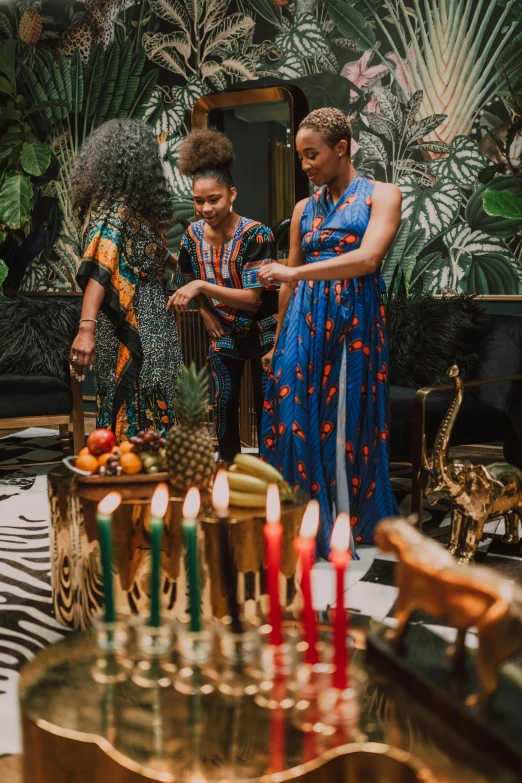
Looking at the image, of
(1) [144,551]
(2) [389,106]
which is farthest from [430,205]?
(1) [144,551]

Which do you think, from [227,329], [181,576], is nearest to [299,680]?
[181,576]

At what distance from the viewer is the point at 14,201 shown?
617cm

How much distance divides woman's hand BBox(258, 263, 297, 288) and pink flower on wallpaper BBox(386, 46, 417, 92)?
2950mm

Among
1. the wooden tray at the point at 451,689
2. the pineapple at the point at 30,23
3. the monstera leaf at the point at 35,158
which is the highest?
the pineapple at the point at 30,23

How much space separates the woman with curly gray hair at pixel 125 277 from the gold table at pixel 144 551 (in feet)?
2.68

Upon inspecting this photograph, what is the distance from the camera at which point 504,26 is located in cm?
502

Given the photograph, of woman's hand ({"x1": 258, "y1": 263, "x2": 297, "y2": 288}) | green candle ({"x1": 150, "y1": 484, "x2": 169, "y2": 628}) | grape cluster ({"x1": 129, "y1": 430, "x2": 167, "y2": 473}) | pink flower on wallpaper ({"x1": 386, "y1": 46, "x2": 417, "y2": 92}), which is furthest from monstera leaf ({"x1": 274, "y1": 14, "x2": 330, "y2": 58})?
green candle ({"x1": 150, "y1": 484, "x2": 169, "y2": 628})

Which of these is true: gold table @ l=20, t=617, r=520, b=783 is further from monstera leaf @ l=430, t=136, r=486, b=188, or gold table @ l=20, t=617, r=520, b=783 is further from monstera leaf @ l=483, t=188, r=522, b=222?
monstera leaf @ l=430, t=136, r=486, b=188

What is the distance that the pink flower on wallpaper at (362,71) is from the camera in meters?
5.41

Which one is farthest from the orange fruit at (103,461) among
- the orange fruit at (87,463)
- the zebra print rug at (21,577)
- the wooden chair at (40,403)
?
the wooden chair at (40,403)

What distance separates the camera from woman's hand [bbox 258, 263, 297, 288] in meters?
2.96

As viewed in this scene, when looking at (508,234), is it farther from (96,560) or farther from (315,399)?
(96,560)

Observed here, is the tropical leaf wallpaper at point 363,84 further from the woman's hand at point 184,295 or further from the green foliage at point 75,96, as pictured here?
the woman's hand at point 184,295

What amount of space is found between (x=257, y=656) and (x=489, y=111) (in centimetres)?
462
